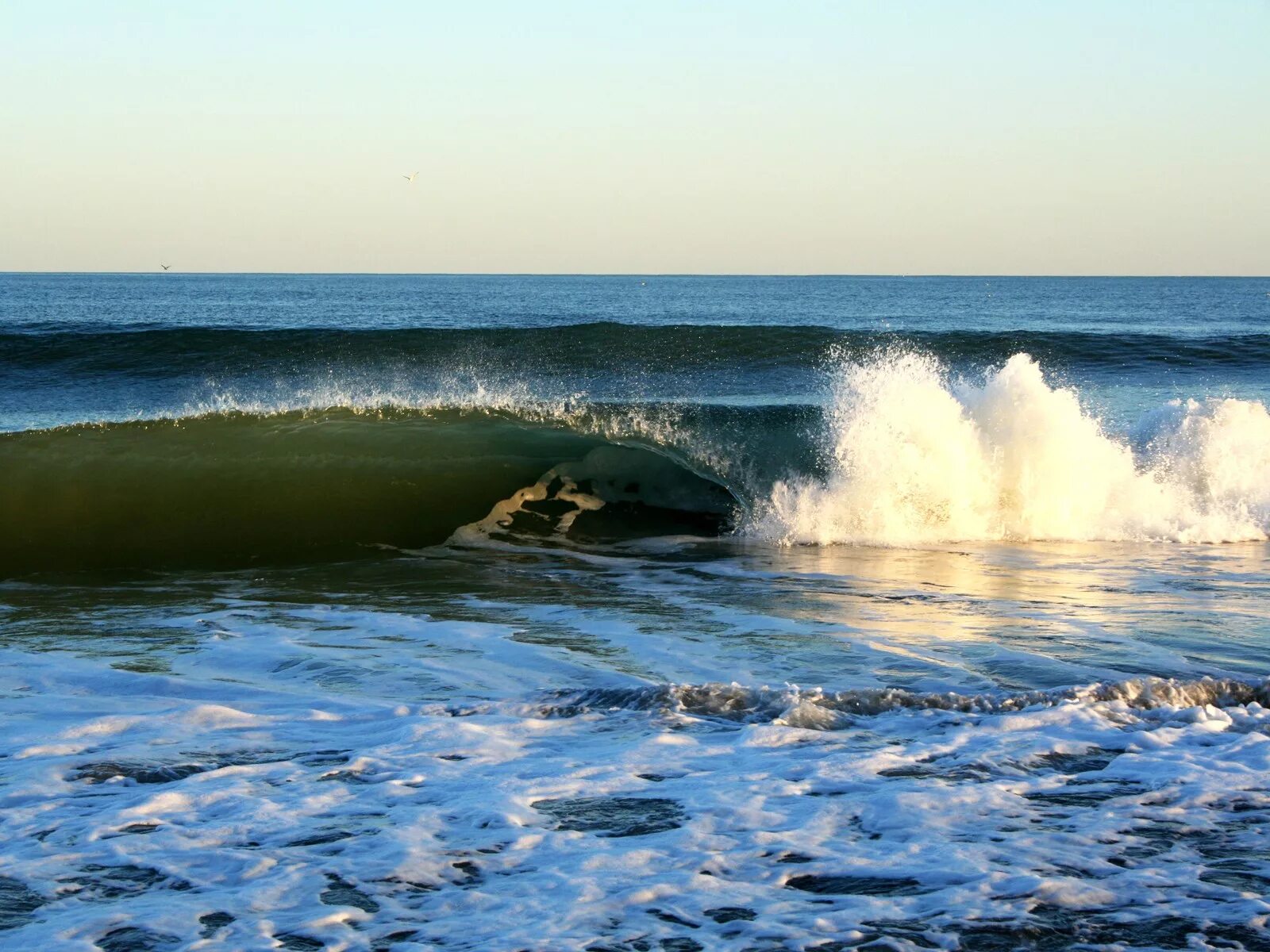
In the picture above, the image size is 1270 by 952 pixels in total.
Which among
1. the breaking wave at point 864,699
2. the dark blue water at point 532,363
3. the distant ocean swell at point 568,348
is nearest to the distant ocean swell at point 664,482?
the breaking wave at point 864,699

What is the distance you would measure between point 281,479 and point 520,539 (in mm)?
2484

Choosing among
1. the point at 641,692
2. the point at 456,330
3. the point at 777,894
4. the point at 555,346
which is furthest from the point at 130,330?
the point at 777,894

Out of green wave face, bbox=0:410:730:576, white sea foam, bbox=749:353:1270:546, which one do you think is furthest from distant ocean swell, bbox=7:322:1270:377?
white sea foam, bbox=749:353:1270:546

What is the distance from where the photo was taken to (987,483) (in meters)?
10.2

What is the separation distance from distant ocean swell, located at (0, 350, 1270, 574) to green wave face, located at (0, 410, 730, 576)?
25mm

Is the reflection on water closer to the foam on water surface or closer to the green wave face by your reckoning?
the foam on water surface

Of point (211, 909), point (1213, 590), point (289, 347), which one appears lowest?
point (211, 909)

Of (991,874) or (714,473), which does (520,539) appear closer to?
(714,473)

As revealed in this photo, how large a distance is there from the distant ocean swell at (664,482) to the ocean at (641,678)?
4 cm

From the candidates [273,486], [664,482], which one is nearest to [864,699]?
[664,482]

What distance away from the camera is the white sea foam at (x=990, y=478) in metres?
9.82

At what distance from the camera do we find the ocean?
10.7 ft

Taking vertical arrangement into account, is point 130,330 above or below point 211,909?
above

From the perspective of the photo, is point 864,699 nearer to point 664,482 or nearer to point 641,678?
point 641,678
